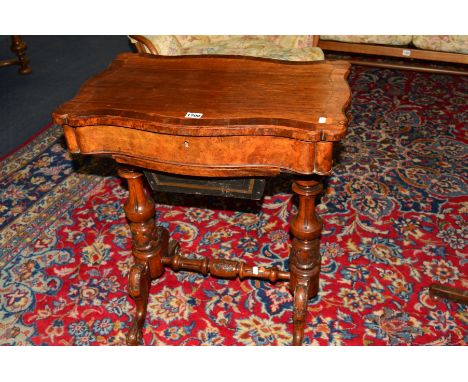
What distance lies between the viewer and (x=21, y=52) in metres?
4.76

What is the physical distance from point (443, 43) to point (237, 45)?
1.71 m

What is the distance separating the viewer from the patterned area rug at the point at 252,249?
2.34 m

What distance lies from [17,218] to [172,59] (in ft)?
4.67

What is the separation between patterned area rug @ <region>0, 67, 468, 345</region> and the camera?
234 cm

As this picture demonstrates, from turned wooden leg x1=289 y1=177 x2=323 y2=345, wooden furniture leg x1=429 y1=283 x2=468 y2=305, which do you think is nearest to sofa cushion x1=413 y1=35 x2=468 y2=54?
wooden furniture leg x1=429 y1=283 x2=468 y2=305

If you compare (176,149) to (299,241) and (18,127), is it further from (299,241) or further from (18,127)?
(18,127)

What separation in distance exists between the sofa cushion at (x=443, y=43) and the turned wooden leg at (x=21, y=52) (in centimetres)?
347

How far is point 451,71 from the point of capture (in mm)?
4277

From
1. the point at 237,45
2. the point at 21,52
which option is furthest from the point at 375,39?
the point at 21,52

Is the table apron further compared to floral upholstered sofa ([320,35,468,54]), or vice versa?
floral upholstered sofa ([320,35,468,54])

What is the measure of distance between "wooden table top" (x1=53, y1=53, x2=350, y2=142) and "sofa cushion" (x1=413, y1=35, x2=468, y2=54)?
2238 mm

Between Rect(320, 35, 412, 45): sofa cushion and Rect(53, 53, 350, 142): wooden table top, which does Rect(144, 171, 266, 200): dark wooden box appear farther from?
Rect(320, 35, 412, 45): sofa cushion

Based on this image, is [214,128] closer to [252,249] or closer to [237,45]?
[252,249]

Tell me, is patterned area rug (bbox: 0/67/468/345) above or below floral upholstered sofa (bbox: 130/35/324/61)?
below
